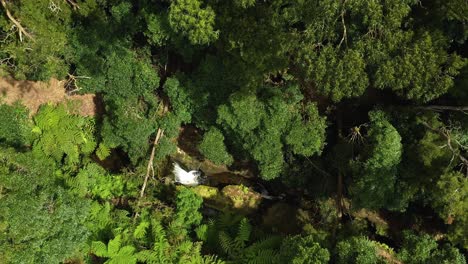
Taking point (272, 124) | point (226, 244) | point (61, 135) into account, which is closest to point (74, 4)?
point (61, 135)

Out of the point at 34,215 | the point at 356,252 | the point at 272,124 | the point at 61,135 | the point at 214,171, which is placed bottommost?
the point at 214,171

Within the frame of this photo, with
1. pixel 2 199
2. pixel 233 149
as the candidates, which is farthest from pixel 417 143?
pixel 2 199

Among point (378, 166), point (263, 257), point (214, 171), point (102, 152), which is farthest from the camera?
point (214, 171)

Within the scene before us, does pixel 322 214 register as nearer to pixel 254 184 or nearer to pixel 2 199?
pixel 254 184

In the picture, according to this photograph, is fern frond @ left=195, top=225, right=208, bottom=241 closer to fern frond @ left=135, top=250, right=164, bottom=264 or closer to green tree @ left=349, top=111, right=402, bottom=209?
fern frond @ left=135, top=250, right=164, bottom=264

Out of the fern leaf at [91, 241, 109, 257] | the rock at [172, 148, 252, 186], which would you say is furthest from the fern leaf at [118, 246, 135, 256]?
the rock at [172, 148, 252, 186]

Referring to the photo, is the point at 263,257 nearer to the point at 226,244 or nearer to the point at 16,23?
the point at 226,244

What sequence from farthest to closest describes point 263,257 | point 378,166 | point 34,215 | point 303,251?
point 263,257
point 378,166
point 303,251
point 34,215

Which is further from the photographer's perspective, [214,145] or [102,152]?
[102,152]
